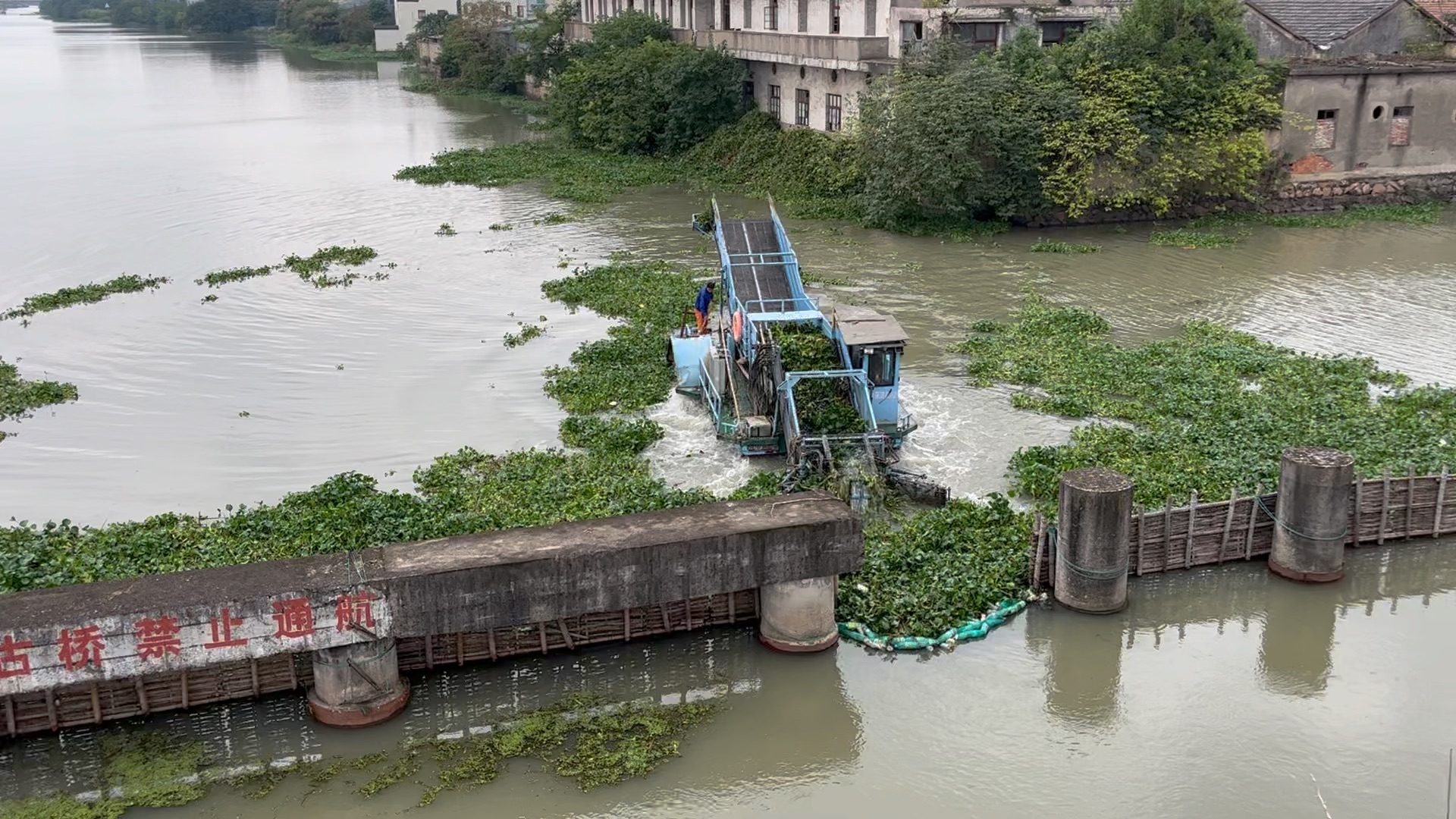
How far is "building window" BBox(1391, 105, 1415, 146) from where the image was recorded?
33844mm

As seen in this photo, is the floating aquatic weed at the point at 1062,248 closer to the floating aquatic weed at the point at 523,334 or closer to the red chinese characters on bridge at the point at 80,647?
the floating aquatic weed at the point at 523,334

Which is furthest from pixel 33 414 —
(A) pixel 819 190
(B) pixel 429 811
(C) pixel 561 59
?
(C) pixel 561 59

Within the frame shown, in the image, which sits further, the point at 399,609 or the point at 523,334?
the point at 523,334

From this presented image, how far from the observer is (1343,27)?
35812 millimetres

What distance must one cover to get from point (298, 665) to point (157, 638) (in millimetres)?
1523

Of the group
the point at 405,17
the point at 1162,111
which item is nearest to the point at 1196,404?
the point at 1162,111

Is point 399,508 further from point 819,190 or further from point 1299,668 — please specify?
point 819,190

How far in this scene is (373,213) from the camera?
3616cm

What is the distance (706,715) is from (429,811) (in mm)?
2721

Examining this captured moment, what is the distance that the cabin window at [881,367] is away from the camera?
1669 centimetres

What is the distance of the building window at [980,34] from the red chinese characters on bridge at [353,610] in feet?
92.7

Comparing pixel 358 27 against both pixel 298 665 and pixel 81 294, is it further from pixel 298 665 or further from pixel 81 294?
pixel 298 665

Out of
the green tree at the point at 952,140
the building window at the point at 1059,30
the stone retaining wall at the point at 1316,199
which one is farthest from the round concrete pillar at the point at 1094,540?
the building window at the point at 1059,30

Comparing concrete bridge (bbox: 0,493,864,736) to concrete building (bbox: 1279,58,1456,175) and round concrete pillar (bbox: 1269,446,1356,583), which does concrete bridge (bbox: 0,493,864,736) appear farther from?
concrete building (bbox: 1279,58,1456,175)
